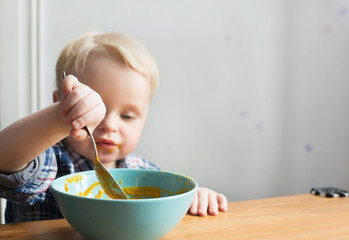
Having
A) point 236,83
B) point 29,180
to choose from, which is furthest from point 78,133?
point 236,83

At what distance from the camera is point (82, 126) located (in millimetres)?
536

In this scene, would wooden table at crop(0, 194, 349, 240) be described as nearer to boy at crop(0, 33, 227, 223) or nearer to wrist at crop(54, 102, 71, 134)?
boy at crop(0, 33, 227, 223)

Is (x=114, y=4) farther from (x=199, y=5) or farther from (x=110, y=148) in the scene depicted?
(x=110, y=148)

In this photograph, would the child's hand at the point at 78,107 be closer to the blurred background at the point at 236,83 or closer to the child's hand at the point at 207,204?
the child's hand at the point at 207,204

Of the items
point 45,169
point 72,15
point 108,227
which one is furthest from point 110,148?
point 72,15

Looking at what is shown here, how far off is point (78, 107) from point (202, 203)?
30cm

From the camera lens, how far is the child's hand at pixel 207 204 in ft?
2.15

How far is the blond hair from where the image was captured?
2.67 feet

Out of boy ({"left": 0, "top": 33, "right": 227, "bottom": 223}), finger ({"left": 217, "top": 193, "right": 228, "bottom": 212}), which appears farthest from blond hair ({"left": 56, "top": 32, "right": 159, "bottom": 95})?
finger ({"left": 217, "top": 193, "right": 228, "bottom": 212})

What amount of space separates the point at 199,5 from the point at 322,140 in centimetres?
80

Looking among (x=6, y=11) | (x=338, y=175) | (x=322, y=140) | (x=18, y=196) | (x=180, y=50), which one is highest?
(x=6, y=11)

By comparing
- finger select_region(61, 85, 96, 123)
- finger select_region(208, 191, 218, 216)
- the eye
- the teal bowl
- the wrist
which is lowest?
finger select_region(208, 191, 218, 216)

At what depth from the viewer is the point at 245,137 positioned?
1466 mm

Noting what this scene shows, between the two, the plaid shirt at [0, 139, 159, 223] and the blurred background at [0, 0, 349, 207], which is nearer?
the plaid shirt at [0, 139, 159, 223]
